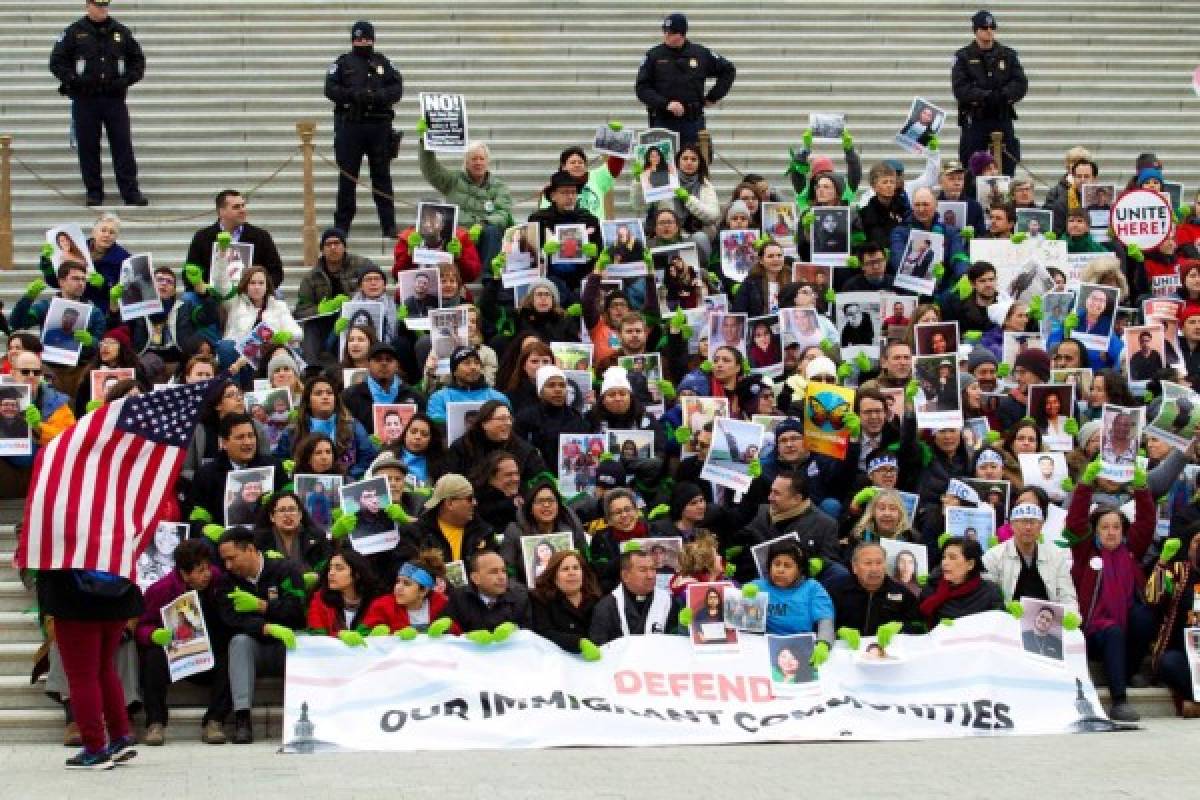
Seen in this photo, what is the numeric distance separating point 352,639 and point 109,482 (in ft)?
6.75

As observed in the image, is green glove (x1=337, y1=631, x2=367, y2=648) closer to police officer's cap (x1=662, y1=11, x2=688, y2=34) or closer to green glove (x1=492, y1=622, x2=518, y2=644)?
green glove (x1=492, y1=622, x2=518, y2=644)

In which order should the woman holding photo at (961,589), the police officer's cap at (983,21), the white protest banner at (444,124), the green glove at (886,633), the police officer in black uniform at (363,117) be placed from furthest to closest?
the police officer's cap at (983,21) < the police officer in black uniform at (363,117) < the white protest banner at (444,124) < the woman holding photo at (961,589) < the green glove at (886,633)

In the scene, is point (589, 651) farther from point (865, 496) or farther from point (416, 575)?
point (865, 496)

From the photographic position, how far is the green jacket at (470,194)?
21703 millimetres

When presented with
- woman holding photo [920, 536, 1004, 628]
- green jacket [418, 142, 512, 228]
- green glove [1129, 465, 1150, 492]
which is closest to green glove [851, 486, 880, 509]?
→ woman holding photo [920, 536, 1004, 628]

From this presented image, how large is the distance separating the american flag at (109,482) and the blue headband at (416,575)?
1.97 m

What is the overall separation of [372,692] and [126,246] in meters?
8.04

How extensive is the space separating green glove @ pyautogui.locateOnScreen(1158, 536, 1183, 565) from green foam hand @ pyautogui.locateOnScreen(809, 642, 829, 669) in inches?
90.1

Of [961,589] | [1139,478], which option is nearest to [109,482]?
[961,589]

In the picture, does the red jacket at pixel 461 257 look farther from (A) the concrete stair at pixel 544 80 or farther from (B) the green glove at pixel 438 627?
(B) the green glove at pixel 438 627

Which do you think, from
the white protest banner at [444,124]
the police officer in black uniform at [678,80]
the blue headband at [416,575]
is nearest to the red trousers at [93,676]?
the blue headband at [416,575]

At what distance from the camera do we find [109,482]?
49.0ft

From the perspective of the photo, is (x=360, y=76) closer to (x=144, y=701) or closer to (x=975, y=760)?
(x=144, y=701)

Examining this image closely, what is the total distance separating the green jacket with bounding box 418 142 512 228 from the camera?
2170cm
